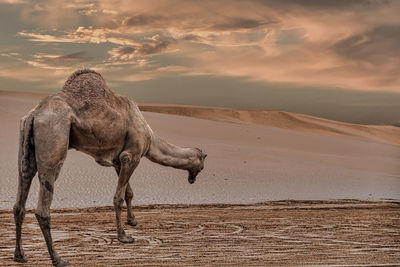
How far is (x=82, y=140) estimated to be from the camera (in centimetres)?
833

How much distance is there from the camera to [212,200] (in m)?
17.2

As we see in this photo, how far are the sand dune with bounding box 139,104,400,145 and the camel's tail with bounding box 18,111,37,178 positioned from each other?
47.4 m

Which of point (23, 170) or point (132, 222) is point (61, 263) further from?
point (132, 222)

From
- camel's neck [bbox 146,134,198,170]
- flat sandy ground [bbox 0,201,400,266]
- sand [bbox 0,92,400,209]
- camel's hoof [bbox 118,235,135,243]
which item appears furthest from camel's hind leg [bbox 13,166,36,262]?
sand [bbox 0,92,400,209]

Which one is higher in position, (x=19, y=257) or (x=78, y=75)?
(x=78, y=75)

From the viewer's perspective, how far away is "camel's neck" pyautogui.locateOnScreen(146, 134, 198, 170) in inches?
390

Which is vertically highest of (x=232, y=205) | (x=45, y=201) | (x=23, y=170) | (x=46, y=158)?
(x=46, y=158)

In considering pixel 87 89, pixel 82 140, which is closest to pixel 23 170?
pixel 82 140

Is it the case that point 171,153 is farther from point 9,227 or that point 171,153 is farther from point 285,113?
point 285,113

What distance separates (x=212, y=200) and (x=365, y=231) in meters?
7.14

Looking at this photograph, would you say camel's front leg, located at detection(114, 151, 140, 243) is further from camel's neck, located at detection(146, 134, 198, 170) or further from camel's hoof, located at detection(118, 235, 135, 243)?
camel's neck, located at detection(146, 134, 198, 170)

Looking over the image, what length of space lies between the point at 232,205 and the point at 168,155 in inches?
250

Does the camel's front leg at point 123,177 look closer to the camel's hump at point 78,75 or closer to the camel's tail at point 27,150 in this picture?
the camel's hump at point 78,75

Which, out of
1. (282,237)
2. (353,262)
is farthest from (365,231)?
(353,262)
